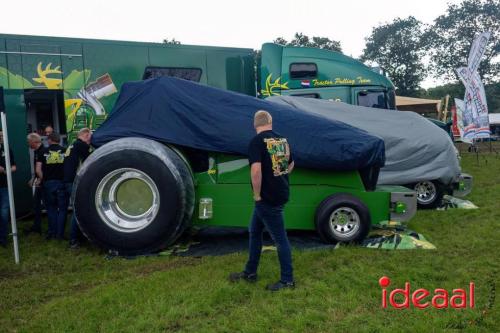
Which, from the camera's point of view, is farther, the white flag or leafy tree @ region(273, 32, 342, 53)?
leafy tree @ region(273, 32, 342, 53)

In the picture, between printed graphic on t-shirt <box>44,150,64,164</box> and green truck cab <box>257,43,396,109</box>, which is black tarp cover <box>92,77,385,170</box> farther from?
green truck cab <box>257,43,396,109</box>

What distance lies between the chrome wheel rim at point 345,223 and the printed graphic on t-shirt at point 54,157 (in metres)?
3.86

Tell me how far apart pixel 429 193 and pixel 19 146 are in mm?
7060

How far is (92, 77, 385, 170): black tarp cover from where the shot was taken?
549 centimetres

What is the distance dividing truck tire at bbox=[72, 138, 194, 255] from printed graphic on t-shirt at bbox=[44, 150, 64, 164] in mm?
1224

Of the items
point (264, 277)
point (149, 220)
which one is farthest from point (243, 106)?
point (264, 277)

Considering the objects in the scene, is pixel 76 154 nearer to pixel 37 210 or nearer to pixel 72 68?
pixel 37 210

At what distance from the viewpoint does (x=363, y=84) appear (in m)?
9.57

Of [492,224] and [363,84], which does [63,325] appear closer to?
[492,224]

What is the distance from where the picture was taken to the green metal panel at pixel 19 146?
7.38 meters

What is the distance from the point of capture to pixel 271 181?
13.1ft

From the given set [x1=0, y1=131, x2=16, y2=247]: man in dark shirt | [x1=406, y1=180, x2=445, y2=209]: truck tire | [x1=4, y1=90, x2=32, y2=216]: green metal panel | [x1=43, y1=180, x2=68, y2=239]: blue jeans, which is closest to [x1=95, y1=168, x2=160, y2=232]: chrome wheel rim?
[x1=43, y1=180, x2=68, y2=239]: blue jeans

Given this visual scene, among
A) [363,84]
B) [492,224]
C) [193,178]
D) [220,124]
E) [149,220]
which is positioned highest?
[363,84]

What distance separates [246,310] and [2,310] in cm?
213
